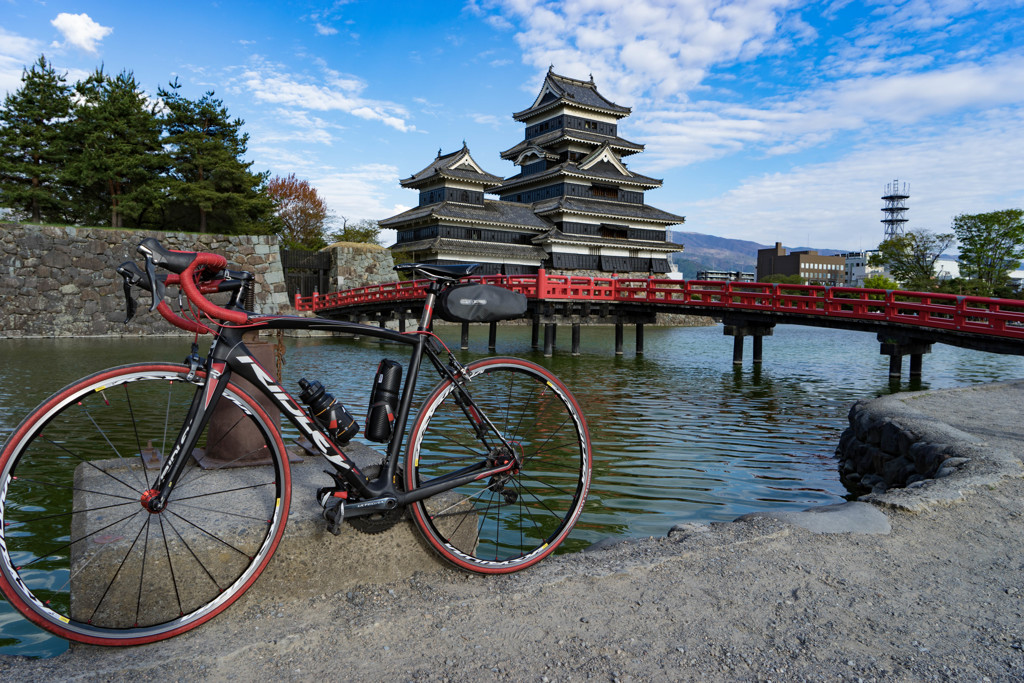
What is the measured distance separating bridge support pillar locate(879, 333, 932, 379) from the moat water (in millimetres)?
400

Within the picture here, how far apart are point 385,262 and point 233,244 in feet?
25.9

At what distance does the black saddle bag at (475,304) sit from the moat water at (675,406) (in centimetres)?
88

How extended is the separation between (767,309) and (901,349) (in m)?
3.24

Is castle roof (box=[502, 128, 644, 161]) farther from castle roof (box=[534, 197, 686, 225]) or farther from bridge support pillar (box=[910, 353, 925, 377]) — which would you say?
bridge support pillar (box=[910, 353, 925, 377])

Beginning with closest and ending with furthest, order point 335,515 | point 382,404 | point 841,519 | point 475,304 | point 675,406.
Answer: point 335,515 < point 382,404 < point 475,304 < point 841,519 < point 675,406

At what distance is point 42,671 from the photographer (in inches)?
65.1

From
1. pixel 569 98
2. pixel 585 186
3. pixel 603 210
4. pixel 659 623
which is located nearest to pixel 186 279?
pixel 659 623

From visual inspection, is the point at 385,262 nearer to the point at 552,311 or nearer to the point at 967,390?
the point at 552,311

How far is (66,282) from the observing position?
2112 cm

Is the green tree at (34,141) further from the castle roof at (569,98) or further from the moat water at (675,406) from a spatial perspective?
the castle roof at (569,98)

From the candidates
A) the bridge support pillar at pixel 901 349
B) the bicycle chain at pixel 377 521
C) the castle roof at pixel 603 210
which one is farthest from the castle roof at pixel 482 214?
the bicycle chain at pixel 377 521

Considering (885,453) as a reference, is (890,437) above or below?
above

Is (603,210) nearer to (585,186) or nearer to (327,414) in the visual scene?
(585,186)

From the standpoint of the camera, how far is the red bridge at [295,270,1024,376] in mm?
11984
